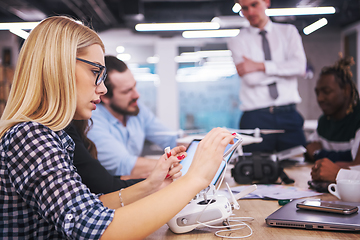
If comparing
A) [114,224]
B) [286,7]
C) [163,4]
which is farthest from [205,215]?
[163,4]

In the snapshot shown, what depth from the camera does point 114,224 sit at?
648mm

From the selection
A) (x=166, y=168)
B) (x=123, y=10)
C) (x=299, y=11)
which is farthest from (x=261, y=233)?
(x=123, y=10)

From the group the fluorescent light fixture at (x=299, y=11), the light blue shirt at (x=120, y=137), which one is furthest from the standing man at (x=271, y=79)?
the light blue shirt at (x=120, y=137)

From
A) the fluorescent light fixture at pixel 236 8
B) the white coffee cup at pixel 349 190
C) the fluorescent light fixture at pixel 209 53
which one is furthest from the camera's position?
the fluorescent light fixture at pixel 209 53

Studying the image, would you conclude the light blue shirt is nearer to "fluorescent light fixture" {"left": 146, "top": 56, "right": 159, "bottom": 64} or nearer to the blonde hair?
the blonde hair

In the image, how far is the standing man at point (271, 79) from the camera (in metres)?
2.22

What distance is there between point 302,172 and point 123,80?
1.20m

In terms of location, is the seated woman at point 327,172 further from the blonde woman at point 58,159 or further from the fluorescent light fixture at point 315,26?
the fluorescent light fixture at point 315,26

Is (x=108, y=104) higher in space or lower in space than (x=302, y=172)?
higher

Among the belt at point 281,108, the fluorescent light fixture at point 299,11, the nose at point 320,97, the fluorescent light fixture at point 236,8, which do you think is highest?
the fluorescent light fixture at point 236,8

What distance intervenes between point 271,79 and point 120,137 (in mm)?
1147

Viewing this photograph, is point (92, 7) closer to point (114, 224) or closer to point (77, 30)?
point (77, 30)

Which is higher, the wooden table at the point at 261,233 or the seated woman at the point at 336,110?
the seated woman at the point at 336,110

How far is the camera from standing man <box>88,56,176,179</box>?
1861mm
